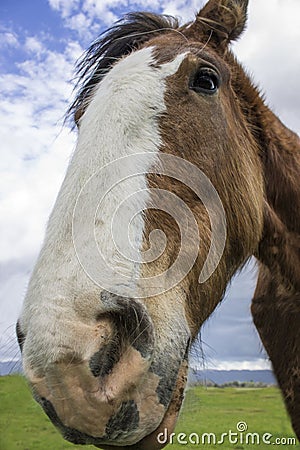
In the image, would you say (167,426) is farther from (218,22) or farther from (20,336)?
(218,22)

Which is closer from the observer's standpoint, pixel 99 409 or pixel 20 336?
pixel 99 409

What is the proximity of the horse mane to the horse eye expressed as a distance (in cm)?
62

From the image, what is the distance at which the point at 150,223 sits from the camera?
2285mm

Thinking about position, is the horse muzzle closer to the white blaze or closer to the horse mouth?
the horse mouth

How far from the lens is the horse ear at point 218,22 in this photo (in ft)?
10.6

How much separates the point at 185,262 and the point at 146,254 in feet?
1.04

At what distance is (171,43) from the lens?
294 centimetres

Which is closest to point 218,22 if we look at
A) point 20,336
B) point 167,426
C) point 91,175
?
point 91,175

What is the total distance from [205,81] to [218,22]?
67cm

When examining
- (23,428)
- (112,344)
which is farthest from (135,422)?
(23,428)

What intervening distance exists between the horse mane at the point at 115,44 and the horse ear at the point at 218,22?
20 cm

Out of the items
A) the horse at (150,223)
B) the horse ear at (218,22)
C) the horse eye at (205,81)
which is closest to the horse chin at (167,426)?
the horse at (150,223)

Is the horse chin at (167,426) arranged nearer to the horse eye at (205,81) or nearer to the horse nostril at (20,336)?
the horse nostril at (20,336)

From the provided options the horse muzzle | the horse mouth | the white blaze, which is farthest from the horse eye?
the horse mouth
